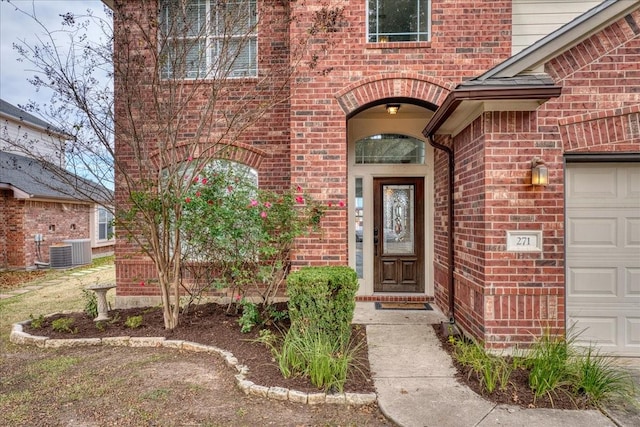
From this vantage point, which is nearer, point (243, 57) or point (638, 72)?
point (638, 72)

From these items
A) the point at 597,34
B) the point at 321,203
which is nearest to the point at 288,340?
the point at 321,203

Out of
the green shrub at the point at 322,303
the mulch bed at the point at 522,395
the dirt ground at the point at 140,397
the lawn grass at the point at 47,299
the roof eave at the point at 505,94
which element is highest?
the roof eave at the point at 505,94

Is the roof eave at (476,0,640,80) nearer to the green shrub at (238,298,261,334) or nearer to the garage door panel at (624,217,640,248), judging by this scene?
the garage door panel at (624,217,640,248)

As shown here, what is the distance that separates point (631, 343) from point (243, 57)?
23.1 ft

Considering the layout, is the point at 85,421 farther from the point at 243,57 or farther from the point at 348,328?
the point at 243,57

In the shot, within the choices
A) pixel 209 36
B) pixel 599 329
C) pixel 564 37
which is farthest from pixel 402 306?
pixel 209 36

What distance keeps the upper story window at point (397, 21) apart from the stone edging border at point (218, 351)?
5019 millimetres

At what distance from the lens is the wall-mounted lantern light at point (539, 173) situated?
3.96 m

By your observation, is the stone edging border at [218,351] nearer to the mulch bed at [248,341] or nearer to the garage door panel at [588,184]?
the mulch bed at [248,341]

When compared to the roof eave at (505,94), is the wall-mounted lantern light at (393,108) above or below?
above

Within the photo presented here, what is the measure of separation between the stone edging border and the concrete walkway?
350 mm

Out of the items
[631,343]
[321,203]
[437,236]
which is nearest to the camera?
[631,343]

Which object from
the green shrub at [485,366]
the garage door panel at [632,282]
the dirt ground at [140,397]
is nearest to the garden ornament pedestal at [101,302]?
the dirt ground at [140,397]

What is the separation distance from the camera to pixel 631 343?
4.22m
